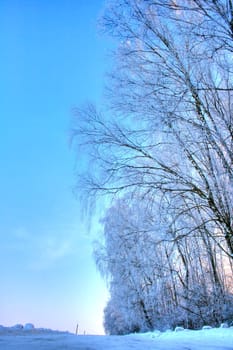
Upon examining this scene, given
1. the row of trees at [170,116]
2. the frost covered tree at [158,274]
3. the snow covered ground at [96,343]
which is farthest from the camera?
the frost covered tree at [158,274]

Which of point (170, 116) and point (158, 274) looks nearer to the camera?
point (170, 116)

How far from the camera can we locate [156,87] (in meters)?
4.69

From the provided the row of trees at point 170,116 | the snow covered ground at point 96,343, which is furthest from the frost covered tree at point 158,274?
the snow covered ground at point 96,343

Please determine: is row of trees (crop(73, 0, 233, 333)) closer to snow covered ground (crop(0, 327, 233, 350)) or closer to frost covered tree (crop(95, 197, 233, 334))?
frost covered tree (crop(95, 197, 233, 334))

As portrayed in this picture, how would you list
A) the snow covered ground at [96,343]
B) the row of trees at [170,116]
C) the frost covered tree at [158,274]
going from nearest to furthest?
the snow covered ground at [96,343] < the row of trees at [170,116] < the frost covered tree at [158,274]

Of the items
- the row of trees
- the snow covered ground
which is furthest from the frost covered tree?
the snow covered ground

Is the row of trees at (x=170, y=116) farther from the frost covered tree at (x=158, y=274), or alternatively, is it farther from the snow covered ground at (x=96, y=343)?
the snow covered ground at (x=96, y=343)

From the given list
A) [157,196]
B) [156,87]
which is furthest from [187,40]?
[157,196]

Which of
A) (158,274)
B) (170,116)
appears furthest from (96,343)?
(158,274)

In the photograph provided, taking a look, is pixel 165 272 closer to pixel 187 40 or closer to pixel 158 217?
pixel 158 217

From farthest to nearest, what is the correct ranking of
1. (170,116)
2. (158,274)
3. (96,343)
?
(158,274)
(170,116)
(96,343)

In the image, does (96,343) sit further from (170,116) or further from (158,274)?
(158,274)

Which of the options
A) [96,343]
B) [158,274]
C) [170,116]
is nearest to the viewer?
[96,343]

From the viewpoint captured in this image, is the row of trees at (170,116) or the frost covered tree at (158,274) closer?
the row of trees at (170,116)
